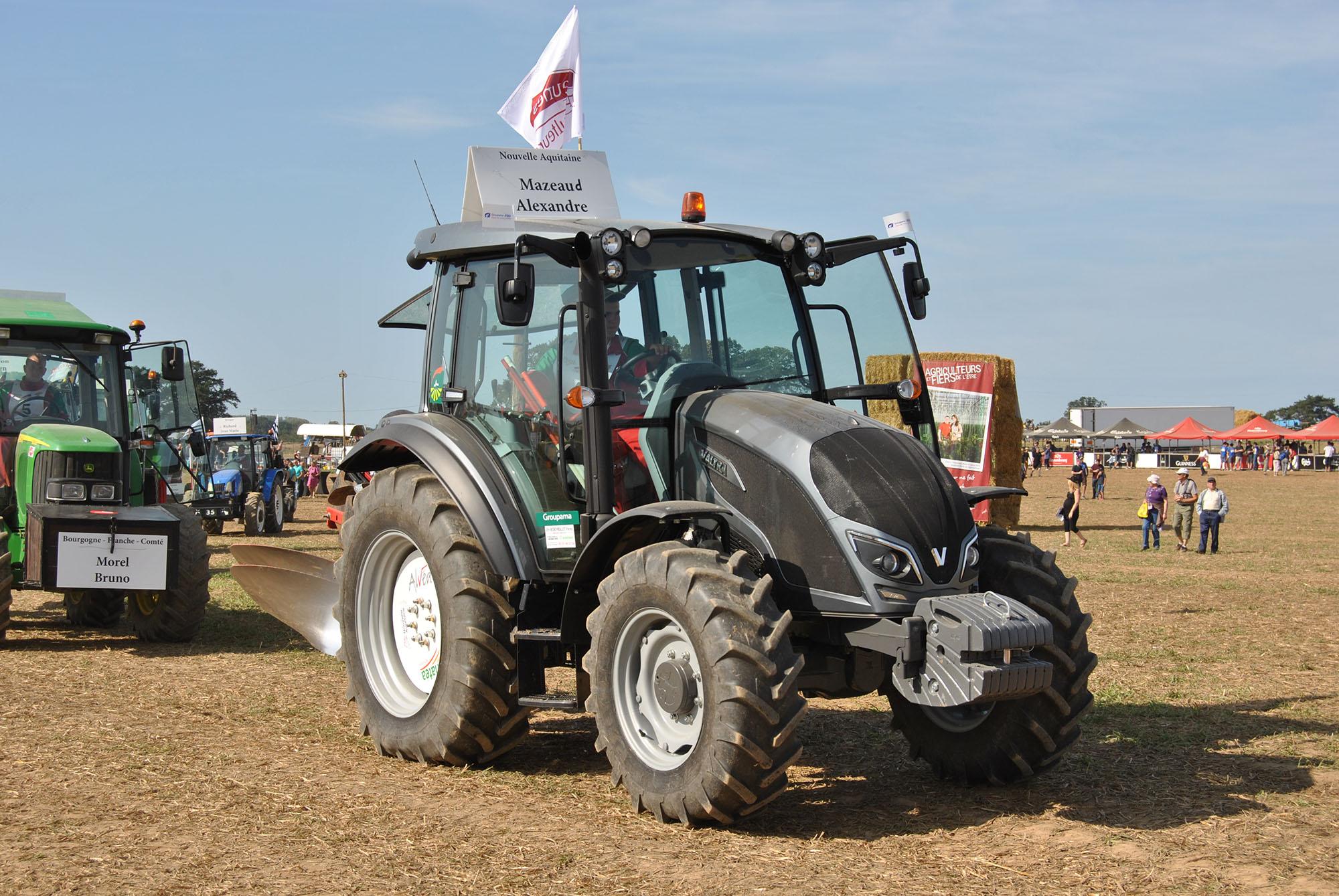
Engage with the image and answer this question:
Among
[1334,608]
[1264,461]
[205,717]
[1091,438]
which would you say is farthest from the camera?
[1091,438]

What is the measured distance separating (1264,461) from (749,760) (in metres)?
68.4

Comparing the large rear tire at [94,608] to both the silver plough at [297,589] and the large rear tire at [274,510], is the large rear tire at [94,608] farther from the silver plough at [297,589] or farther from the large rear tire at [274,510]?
the large rear tire at [274,510]

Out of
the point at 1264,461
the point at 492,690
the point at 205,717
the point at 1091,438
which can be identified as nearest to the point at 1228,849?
the point at 492,690

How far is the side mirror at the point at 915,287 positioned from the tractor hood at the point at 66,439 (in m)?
6.82

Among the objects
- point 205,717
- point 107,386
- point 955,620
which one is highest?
point 107,386

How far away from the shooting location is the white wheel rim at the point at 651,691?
5246 mm

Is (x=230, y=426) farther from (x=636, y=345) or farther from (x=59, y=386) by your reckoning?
(x=636, y=345)

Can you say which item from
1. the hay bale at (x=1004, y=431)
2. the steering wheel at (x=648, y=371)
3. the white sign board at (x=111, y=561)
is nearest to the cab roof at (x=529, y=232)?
the steering wheel at (x=648, y=371)

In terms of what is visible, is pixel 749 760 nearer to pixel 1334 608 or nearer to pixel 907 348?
pixel 907 348

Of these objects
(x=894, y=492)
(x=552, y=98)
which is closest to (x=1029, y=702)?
(x=894, y=492)

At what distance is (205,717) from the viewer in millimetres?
7445

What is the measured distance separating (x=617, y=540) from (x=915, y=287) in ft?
6.56

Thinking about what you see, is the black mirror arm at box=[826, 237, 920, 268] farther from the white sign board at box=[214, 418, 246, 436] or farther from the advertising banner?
the white sign board at box=[214, 418, 246, 436]

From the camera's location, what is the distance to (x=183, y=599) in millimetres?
10359
